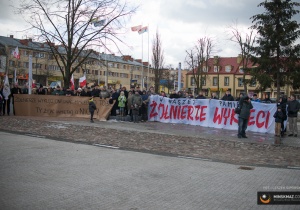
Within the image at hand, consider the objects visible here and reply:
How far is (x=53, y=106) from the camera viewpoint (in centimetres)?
1925

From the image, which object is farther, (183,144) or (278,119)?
(278,119)

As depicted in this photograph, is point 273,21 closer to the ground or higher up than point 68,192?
higher up

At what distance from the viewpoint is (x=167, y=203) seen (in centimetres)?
489

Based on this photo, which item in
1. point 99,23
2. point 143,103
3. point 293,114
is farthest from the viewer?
point 99,23

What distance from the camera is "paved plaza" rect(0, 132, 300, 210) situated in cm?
486

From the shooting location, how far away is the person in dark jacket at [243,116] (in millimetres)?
13398

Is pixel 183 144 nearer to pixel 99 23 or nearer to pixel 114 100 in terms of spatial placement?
pixel 114 100

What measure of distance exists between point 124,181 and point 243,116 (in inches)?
344

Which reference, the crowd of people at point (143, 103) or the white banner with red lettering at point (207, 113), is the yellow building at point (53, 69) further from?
the white banner with red lettering at point (207, 113)

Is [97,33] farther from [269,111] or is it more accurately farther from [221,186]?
[221,186]

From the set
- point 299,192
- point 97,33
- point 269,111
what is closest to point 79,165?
point 299,192

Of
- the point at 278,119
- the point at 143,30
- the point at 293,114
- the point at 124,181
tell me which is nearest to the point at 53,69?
the point at 143,30

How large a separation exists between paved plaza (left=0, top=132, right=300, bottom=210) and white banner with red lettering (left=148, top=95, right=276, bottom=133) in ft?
27.0

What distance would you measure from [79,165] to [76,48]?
17480 millimetres
